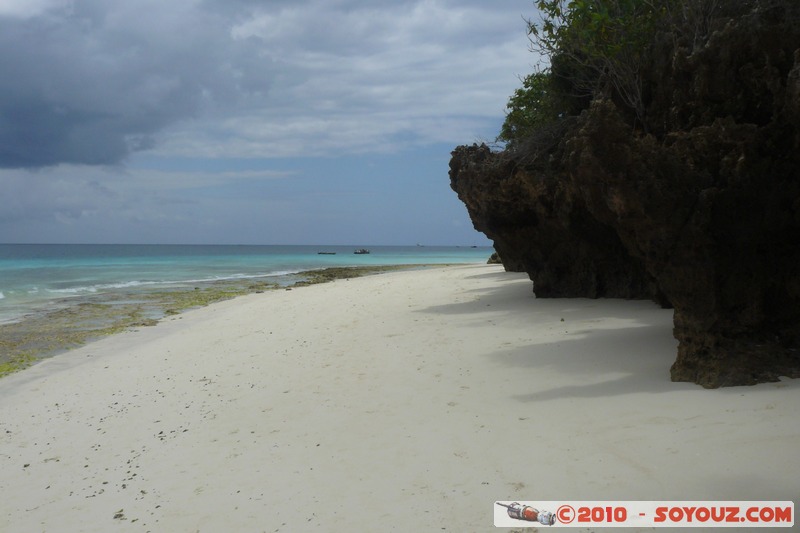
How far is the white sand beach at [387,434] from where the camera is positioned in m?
4.40

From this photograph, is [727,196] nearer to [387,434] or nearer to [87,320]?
[387,434]

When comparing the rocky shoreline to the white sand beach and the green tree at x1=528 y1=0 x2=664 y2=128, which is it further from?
the green tree at x1=528 y1=0 x2=664 y2=128

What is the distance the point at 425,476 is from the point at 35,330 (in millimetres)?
16730

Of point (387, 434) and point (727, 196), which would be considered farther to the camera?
point (727, 196)

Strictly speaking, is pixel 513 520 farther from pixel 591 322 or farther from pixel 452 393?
pixel 591 322

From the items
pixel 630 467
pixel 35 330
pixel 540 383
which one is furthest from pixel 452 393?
pixel 35 330

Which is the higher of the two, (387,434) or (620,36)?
(620,36)

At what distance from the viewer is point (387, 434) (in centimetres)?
592

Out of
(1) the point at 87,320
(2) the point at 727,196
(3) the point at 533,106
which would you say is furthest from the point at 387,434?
(1) the point at 87,320

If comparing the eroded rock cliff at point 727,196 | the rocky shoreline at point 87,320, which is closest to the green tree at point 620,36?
the eroded rock cliff at point 727,196

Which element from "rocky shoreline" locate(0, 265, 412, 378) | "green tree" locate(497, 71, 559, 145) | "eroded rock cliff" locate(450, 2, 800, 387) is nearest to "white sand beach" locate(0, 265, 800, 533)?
"eroded rock cliff" locate(450, 2, 800, 387)

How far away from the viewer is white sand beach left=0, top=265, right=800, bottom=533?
4398 millimetres

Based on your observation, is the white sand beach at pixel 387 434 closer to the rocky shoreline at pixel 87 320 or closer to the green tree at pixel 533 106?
the rocky shoreline at pixel 87 320

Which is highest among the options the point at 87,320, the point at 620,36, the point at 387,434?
the point at 620,36
